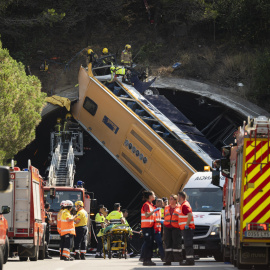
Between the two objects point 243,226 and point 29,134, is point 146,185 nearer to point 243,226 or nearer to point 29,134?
point 29,134

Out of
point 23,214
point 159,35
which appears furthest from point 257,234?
point 159,35

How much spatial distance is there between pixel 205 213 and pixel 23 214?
16.5ft

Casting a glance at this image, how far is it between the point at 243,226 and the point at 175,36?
3532cm

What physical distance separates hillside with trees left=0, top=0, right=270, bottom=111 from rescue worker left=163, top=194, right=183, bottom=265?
2411cm

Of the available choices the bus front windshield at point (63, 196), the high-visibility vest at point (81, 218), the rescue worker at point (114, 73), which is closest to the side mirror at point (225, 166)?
the high-visibility vest at point (81, 218)

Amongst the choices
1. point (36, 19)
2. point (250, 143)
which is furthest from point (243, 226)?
point (36, 19)

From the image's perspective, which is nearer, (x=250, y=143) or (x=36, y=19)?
(x=250, y=143)

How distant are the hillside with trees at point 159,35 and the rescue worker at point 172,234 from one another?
2411cm

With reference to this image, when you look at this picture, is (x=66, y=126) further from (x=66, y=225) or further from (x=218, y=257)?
(x=218, y=257)

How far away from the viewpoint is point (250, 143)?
15.9m

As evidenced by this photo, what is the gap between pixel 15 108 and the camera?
3400 centimetres

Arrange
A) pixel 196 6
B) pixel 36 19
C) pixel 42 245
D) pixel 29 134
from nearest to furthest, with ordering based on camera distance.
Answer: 1. pixel 42 245
2. pixel 29 134
3. pixel 36 19
4. pixel 196 6

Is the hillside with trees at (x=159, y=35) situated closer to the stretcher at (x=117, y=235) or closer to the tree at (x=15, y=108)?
the tree at (x=15, y=108)

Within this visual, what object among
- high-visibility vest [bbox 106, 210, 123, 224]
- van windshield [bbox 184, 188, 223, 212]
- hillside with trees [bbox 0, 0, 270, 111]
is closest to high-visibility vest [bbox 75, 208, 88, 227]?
high-visibility vest [bbox 106, 210, 123, 224]
